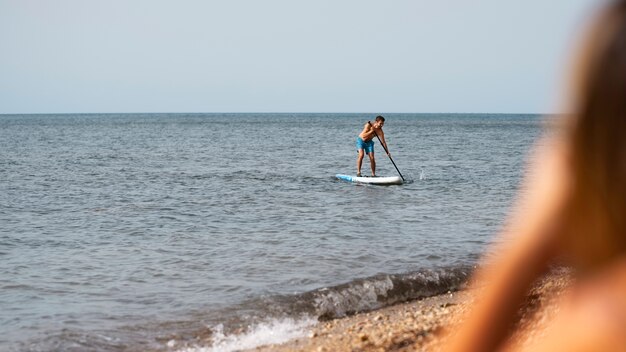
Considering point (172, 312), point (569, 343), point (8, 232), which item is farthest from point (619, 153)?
point (8, 232)

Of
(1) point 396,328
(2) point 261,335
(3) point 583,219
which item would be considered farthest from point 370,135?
(3) point 583,219

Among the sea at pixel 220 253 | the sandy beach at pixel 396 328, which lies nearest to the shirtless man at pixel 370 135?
the sea at pixel 220 253

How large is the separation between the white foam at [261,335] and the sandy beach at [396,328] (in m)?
0.16

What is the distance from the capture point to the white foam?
774 cm

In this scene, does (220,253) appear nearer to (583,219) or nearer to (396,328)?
(396,328)

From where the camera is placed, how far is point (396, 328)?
7473mm

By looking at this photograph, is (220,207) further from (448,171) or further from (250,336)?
(448,171)

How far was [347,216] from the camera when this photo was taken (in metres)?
16.1

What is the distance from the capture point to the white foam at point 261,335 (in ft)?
25.4

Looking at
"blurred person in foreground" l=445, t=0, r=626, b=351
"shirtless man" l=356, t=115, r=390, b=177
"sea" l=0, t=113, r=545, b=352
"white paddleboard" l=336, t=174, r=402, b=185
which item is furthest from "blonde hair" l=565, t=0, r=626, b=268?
"shirtless man" l=356, t=115, r=390, b=177

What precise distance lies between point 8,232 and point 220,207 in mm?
4753

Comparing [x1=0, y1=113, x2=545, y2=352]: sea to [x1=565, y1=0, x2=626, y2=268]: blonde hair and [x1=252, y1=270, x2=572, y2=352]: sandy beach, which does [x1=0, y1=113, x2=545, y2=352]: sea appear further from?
[x1=565, y1=0, x2=626, y2=268]: blonde hair

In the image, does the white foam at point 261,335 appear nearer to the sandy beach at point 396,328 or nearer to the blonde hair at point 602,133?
the sandy beach at point 396,328

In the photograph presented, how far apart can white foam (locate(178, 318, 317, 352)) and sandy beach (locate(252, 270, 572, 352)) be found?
0.53 ft
